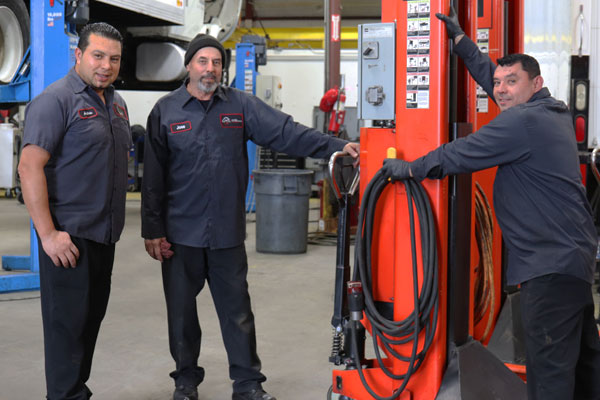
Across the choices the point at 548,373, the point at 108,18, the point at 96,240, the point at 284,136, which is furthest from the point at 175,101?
the point at 108,18

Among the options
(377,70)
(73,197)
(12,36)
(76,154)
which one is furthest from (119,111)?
(12,36)

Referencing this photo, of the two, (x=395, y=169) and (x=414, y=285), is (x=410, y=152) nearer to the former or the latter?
(x=395, y=169)

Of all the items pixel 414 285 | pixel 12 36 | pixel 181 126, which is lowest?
pixel 414 285

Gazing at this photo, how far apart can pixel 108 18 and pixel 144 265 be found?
3038 millimetres

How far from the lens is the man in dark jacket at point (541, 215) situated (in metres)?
2.73

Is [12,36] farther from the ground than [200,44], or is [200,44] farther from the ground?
[12,36]

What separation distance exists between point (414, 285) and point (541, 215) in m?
0.55

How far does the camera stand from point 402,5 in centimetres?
288

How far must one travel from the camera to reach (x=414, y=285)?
9.25 feet

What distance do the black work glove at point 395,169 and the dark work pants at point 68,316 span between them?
1.30m

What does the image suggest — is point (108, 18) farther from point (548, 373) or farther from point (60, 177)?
point (548, 373)

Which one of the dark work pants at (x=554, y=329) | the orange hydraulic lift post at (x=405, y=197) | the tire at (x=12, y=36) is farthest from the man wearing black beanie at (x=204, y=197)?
the tire at (x=12, y=36)

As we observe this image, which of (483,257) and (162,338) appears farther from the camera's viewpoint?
(162,338)

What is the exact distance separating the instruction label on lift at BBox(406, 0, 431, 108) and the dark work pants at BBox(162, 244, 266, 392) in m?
1.22
